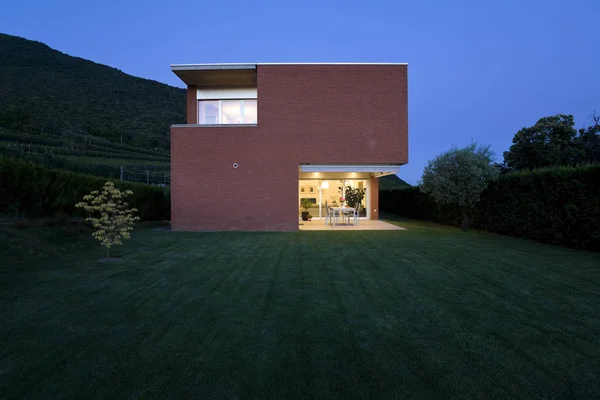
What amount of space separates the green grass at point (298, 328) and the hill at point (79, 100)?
118 feet

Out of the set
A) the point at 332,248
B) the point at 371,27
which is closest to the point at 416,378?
the point at 332,248

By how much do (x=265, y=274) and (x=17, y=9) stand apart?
543ft

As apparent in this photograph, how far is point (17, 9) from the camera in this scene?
11512 cm

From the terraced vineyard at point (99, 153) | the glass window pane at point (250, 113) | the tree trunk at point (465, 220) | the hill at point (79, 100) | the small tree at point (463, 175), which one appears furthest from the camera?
the hill at point (79, 100)

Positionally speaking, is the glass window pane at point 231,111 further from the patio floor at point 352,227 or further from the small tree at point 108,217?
the small tree at point 108,217

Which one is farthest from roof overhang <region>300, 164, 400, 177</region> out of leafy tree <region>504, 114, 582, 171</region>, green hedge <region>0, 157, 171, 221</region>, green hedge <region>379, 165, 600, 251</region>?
leafy tree <region>504, 114, 582, 171</region>

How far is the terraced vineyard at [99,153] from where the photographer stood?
26.1m

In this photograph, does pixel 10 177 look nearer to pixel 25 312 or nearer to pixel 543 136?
pixel 25 312

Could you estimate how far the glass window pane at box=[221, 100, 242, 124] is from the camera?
1384 cm

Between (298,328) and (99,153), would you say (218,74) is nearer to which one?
(298,328)

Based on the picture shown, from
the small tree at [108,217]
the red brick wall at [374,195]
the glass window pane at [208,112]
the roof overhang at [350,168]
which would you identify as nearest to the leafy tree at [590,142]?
the red brick wall at [374,195]

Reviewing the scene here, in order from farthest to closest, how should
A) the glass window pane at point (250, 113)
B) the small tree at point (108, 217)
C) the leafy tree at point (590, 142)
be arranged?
the leafy tree at point (590, 142) → the glass window pane at point (250, 113) → the small tree at point (108, 217)

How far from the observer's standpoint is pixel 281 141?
11898 mm

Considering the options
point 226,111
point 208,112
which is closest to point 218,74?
point 226,111
